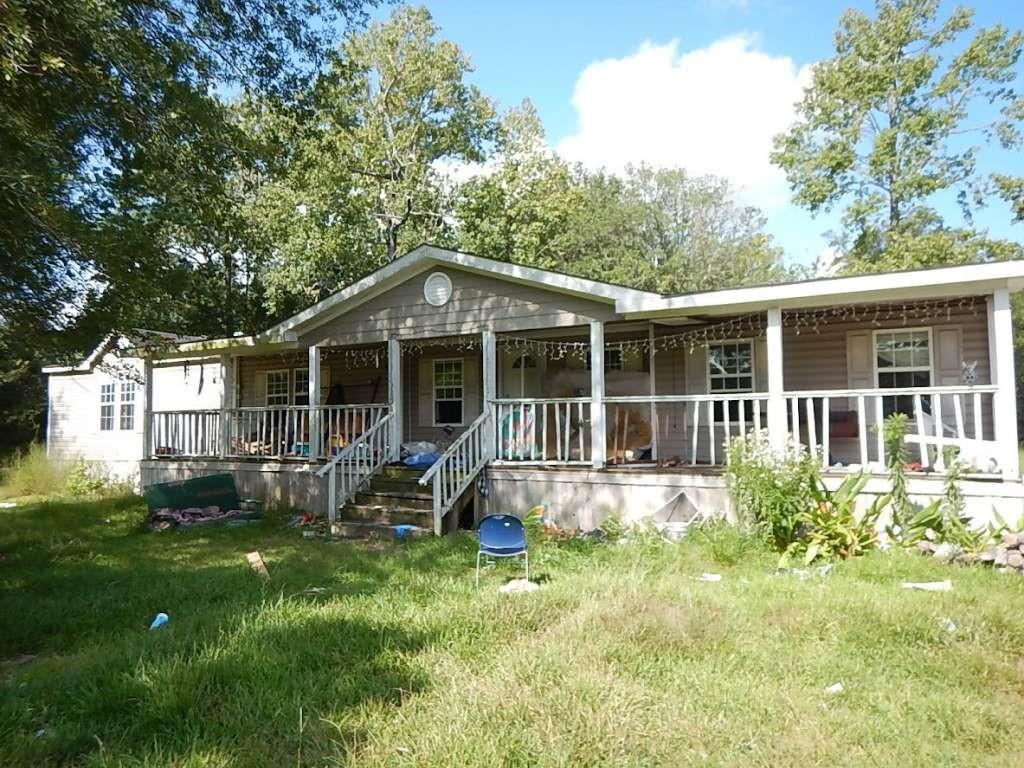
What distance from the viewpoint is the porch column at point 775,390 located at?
27.9ft

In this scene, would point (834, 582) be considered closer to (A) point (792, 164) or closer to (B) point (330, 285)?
(B) point (330, 285)

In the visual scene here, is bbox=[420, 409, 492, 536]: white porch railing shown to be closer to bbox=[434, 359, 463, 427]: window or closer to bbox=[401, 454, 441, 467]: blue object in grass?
bbox=[401, 454, 441, 467]: blue object in grass

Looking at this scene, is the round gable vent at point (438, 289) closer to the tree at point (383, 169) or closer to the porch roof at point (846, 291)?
the porch roof at point (846, 291)

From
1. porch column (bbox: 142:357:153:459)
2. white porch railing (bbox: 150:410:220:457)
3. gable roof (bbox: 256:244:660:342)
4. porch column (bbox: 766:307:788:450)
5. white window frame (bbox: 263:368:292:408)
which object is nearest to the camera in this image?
porch column (bbox: 766:307:788:450)

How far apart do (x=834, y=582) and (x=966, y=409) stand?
5505 millimetres

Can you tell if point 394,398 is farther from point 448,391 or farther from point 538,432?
point 538,432

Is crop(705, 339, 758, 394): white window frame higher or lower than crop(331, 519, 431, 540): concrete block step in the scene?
higher

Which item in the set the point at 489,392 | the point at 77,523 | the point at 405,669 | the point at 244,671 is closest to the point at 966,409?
the point at 489,392

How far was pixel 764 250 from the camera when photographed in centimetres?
3425

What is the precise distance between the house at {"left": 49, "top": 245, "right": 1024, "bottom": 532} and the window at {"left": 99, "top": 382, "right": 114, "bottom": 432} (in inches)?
213

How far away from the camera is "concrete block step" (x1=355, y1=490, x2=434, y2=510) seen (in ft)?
32.7

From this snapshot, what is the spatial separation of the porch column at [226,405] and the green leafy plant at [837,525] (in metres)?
11.2

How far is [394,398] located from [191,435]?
6158mm

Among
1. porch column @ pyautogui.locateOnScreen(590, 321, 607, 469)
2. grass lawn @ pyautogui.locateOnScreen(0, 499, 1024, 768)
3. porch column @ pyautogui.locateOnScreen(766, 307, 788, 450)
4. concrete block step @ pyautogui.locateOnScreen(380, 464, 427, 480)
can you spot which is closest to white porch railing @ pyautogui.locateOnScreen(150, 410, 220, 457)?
concrete block step @ pyautogui.locateOnScreen(380, 464, 427, 480)
